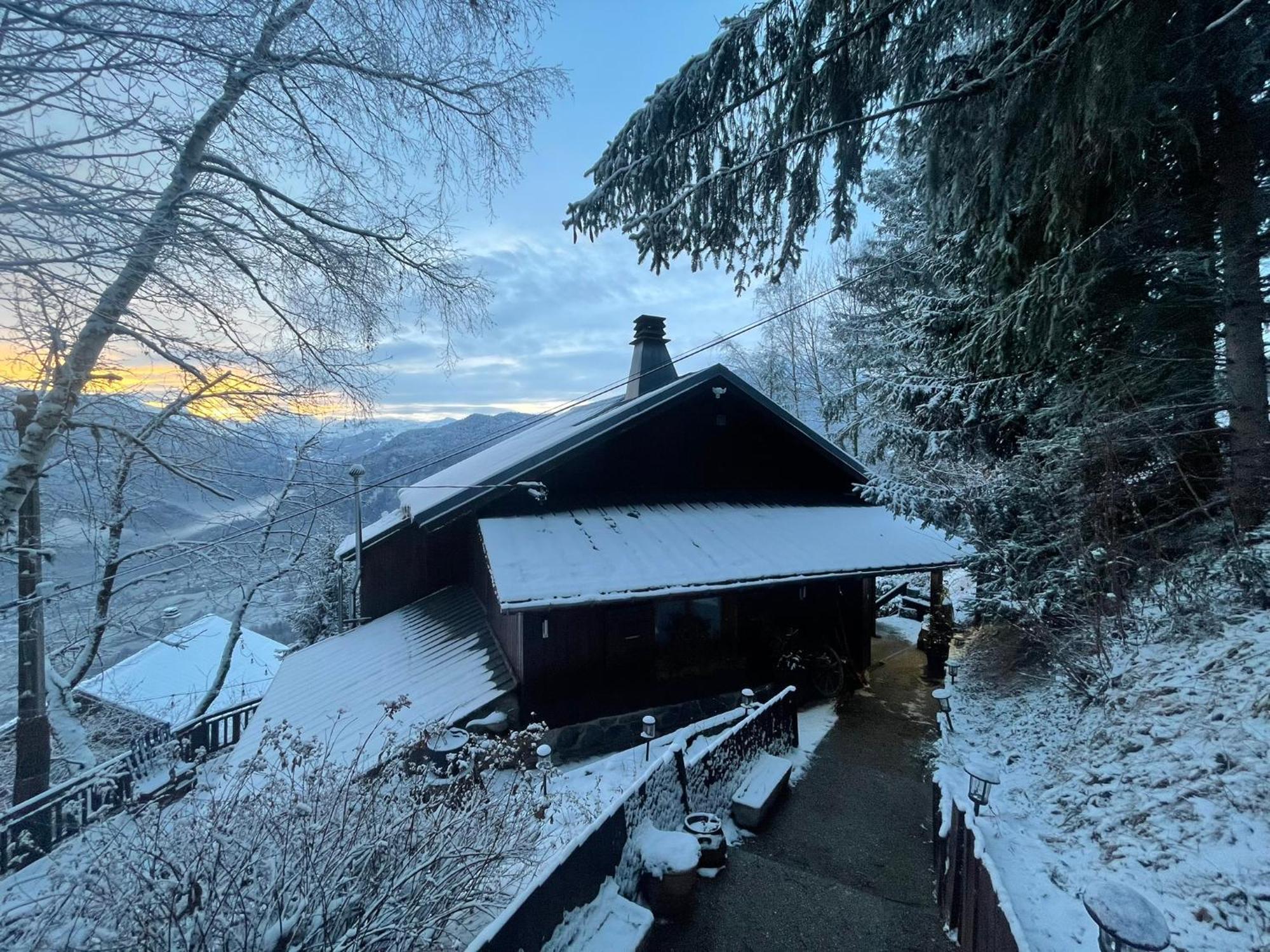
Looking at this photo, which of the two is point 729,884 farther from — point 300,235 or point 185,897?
point 300,235

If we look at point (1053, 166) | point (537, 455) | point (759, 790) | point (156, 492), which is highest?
point (1053, 166)

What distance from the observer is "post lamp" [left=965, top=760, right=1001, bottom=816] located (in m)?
4.57

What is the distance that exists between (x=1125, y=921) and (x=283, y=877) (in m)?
4.13

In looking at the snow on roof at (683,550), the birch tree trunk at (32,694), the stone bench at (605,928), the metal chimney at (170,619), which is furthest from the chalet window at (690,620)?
the metal chimney at (170,619)

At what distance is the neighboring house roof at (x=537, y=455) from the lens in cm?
848

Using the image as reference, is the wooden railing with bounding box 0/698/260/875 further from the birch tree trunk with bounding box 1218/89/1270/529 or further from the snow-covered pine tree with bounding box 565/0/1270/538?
the birch tree trunk with bounding box 1218/89/1270/529

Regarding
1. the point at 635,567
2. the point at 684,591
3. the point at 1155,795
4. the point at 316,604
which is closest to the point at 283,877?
the point at 684,591

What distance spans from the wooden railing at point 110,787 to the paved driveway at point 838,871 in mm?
4805

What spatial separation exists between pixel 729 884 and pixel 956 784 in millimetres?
2662

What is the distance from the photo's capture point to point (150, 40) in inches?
135

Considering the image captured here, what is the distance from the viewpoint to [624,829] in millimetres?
4266

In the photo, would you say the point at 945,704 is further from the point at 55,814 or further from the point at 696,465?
the point at 55,814

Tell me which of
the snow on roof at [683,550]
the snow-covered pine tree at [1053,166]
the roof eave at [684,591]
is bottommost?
the roof eave at [684,591]

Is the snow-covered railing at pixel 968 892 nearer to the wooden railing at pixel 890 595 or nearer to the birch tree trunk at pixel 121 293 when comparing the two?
the birch tree trunk at pixel 121 293
